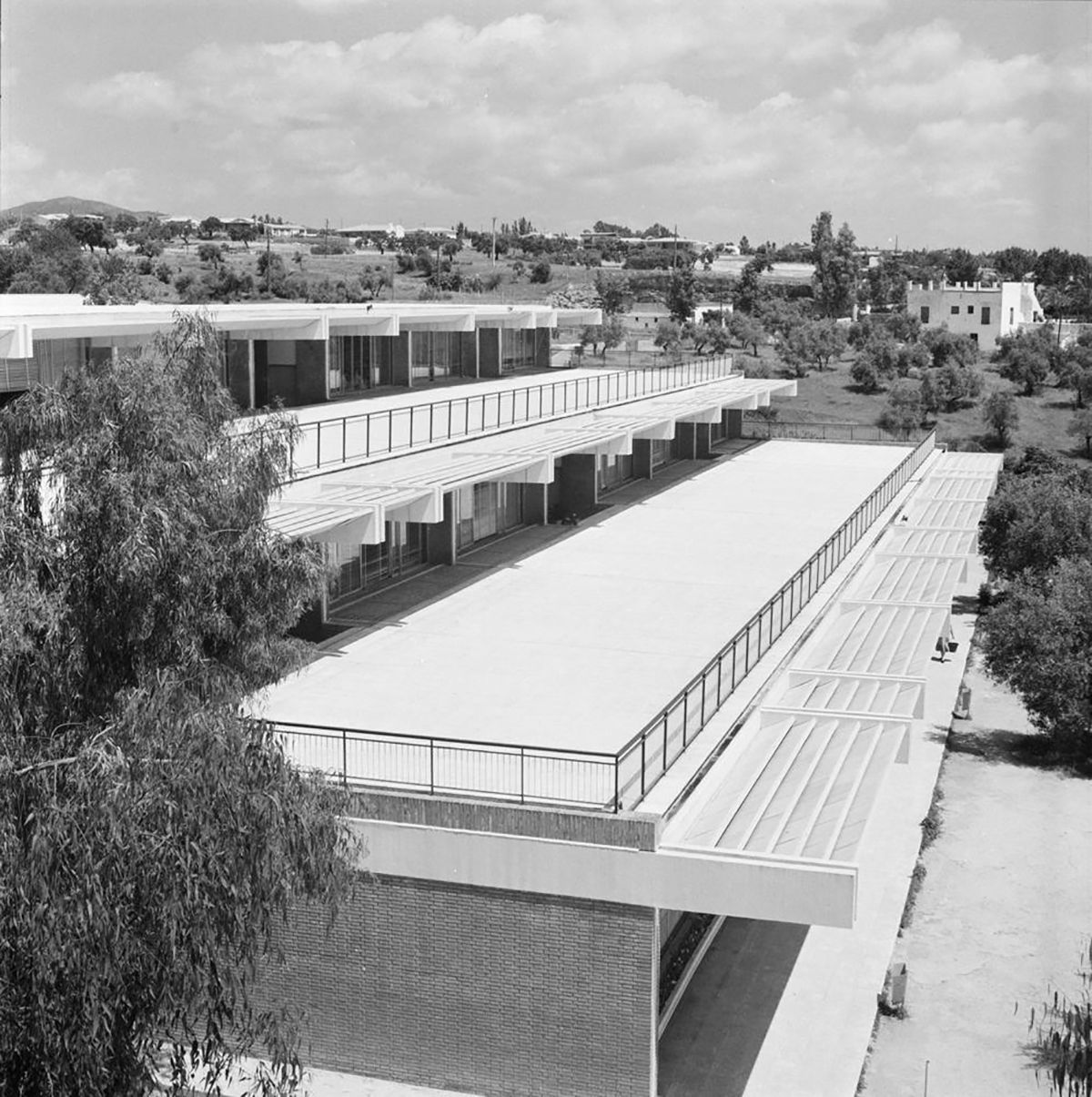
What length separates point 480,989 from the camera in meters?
15.4

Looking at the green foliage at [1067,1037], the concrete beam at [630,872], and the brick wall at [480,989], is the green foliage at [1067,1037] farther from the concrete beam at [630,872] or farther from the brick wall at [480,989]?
the brick wall at [480,989]

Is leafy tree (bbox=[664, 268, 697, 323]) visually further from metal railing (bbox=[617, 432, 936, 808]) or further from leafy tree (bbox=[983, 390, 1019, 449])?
metal railing (bbox=[617, 432, 936, 808])

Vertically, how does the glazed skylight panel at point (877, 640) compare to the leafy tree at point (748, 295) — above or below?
below

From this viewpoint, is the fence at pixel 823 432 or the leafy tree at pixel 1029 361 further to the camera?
the leafy tree at pixel 1029 361

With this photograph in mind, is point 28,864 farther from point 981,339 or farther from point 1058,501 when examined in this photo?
point 981,339

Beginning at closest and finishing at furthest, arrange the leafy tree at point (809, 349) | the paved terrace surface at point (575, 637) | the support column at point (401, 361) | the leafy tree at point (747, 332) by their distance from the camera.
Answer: the paved terrace surface at point (575, 637) → the support column at point (401, 361) → the leafy tree at point (809, 349) → the leafy tree at point (747, 332)

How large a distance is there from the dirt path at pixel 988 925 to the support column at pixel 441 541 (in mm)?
9754

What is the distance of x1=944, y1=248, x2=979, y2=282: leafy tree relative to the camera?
540ft

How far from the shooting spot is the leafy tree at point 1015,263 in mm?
164750

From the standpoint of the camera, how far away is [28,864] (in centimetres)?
1014

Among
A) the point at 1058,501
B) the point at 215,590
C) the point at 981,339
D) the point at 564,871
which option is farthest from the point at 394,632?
the point at 981,339

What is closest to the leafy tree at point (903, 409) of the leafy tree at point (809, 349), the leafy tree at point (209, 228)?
the leafy tree at point (809, 349)

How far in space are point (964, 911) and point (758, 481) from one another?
2209cm

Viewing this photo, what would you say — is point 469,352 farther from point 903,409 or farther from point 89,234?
point 89,234
